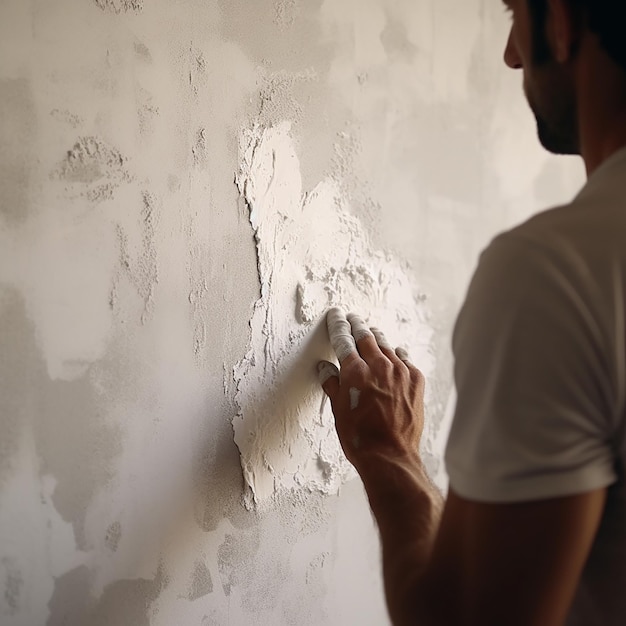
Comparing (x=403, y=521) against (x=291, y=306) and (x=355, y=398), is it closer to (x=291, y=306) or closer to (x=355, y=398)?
(x=355, y=398)

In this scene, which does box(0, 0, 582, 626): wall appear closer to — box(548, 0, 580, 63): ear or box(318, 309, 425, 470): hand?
box(318, 309, 425, 470): hand

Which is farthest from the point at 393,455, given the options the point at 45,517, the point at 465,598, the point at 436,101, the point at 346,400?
the point at 436,101

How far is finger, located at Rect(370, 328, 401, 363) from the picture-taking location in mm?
1094

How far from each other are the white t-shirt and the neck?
0.34ft

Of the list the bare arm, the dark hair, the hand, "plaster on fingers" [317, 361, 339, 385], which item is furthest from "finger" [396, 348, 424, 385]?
the dark hair

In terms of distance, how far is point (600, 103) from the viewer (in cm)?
56

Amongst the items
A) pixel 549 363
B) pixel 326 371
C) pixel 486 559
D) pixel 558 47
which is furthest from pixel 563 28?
pixel 326 371

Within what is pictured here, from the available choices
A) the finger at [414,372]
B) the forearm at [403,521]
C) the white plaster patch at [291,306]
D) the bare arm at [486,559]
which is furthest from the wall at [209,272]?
the bare arm at [486,559]

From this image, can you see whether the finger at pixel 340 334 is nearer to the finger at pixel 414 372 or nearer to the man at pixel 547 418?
the finger at pixel 414 372

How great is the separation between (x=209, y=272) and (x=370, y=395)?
1.11 ft

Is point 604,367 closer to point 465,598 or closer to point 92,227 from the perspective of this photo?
point 465,598

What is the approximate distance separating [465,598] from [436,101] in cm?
107

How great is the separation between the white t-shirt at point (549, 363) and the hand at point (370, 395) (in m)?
0.42

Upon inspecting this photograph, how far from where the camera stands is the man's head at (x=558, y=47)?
0.53 meters
